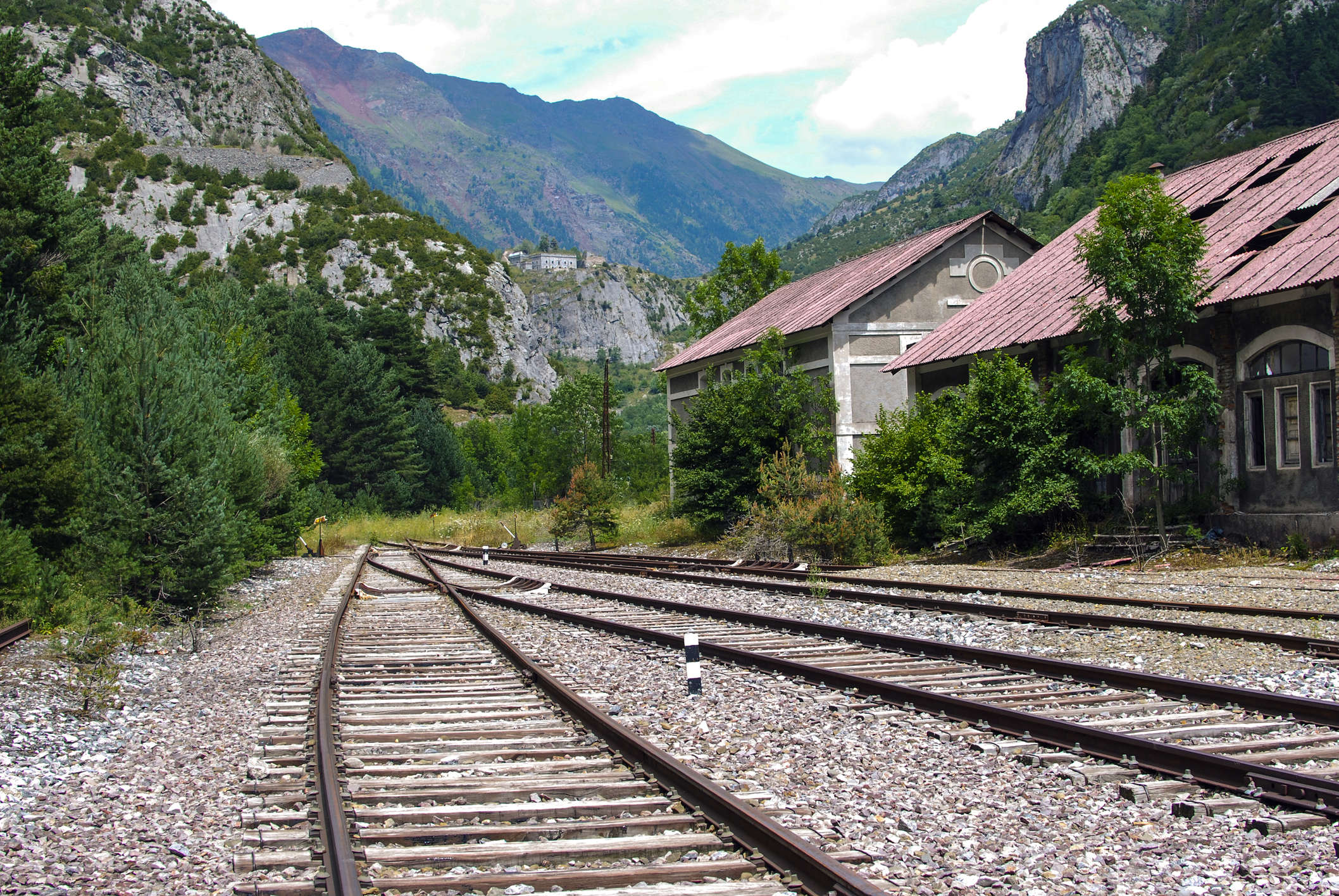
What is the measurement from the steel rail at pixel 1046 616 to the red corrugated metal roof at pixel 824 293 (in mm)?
15066

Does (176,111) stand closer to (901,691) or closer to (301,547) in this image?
(301,547)

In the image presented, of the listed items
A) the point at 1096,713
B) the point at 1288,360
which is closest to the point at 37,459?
the point at 1096,713

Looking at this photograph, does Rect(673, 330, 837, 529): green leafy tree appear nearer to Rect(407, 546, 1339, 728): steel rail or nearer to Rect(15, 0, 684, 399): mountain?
Rect(407, 546, 1339, 728): steel rail

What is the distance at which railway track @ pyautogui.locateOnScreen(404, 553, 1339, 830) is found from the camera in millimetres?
5652

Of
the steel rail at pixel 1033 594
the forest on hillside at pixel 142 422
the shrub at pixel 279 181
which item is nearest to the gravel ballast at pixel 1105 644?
the steel rail at pixel 1033 594

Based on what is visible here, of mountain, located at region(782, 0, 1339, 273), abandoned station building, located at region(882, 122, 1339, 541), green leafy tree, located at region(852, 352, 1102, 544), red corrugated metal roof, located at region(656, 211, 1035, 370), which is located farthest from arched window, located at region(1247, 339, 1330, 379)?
mountain, located at region(782, 0, 1339, 273)

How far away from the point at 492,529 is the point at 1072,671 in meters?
41.1

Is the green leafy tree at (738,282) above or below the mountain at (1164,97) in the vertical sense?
below

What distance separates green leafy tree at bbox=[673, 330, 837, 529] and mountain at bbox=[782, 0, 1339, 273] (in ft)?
198

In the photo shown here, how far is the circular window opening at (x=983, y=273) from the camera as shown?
110 feet

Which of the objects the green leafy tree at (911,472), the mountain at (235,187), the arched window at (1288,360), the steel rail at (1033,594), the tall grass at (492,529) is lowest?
the tall grass at (492,529)

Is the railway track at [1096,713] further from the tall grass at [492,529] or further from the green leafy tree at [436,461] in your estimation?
the green leafy tree at [436,461]

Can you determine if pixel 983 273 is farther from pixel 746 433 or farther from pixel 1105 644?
pixel 1105 644

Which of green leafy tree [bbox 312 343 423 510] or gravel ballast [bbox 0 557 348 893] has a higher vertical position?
green leafy tree [bbox 312 343 423 510]
